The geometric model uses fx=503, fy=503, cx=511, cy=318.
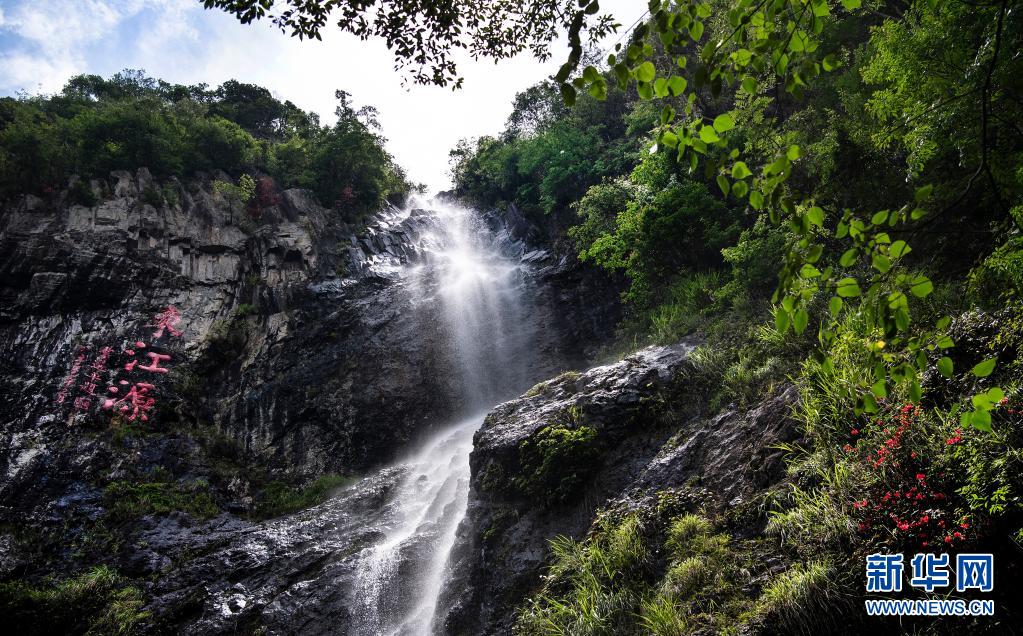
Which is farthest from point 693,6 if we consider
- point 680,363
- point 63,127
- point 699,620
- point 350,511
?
point 63,127

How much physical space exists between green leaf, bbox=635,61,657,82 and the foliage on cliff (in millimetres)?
22806

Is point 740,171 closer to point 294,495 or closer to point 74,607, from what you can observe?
point 74,607

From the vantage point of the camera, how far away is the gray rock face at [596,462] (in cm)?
595

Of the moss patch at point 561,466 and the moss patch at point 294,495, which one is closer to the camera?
the moss patch at point 561,466

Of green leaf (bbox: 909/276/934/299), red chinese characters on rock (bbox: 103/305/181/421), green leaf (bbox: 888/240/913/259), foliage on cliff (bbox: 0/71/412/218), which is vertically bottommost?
red chinese characters on rock (bbox: 103/305/181/421)

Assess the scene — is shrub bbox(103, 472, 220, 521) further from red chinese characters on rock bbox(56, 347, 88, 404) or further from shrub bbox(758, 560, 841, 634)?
shrub bbox(758, 560, 841, 634)

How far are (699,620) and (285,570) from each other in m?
7.52

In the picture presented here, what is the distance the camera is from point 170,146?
20.8 meters

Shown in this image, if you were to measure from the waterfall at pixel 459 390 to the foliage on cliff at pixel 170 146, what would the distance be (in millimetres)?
4385

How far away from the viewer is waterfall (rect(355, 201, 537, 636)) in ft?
26.1

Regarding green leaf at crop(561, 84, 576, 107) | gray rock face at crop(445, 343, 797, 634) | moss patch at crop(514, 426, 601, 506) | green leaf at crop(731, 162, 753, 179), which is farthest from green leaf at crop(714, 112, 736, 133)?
moss patch at crop(514, 426, 601, 506)

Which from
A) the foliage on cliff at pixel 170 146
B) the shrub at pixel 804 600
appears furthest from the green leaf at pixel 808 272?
the foliage on cliff at pixel 170 146

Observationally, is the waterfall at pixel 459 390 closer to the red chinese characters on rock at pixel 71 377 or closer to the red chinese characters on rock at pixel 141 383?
the red chinese characters on rock at pixel 141 383

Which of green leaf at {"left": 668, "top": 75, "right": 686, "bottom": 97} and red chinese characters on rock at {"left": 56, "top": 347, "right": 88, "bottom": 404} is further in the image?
red chinese characters on rock at {"left": 56, "top": 347, "right": 88, "bottom": 404}
